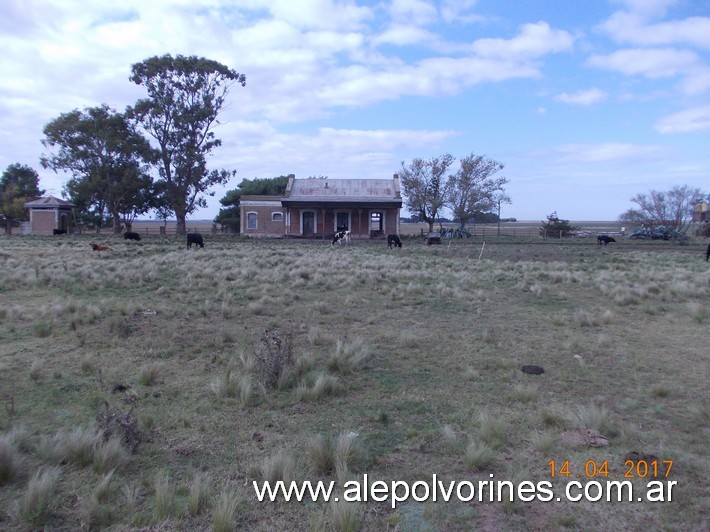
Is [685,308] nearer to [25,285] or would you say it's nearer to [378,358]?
[378,358]

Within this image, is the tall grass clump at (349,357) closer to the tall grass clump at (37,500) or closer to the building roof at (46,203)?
the tall grass clump at (37,500)

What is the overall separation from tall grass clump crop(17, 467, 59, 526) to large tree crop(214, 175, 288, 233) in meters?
69.1

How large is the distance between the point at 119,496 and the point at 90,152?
60913 millimetres

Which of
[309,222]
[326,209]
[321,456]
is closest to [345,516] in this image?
[321,456]

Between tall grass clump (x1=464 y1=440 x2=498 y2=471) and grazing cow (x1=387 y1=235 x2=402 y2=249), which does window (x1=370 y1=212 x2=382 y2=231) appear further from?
tall grass clump (x1=464 y1=440 x2=498 y2=471)

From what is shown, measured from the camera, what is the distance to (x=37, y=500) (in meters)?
4.02

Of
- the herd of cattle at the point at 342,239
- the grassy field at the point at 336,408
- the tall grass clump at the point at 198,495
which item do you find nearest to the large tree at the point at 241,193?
the herd of cattle at the point at 342,239

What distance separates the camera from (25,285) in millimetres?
15117

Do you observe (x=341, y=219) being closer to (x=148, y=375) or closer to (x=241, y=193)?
(x=241, y=193)

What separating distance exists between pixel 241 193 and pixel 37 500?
7655 cm

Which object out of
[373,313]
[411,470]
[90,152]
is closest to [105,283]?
[373,313]

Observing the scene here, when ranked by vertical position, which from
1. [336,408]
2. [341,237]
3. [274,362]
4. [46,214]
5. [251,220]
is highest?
[46,214]

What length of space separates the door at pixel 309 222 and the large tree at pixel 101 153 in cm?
1652

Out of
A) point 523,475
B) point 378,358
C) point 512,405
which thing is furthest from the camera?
point 378,358
